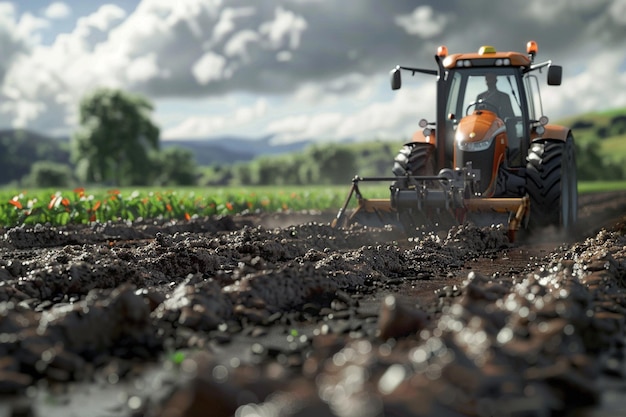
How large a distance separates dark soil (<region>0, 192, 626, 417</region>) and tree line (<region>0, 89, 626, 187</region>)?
3999cm

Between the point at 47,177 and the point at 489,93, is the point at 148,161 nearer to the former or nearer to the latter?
the point at 47,177

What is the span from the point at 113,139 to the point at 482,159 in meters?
51.2

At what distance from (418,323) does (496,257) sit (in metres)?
4.90

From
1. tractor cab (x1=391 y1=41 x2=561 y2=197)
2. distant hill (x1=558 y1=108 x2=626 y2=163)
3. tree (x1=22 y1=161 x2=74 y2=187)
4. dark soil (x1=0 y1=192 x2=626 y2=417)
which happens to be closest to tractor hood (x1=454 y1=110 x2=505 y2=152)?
tractor cab (x1=391 y1=41 x2=561 y2=197)

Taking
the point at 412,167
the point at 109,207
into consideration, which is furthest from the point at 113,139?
the point at 412,167

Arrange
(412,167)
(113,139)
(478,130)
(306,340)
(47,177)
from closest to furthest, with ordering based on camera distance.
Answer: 1. (306,340)
2. (478,130)
3. (412,167)
4. (113,139)
5. (47,177)

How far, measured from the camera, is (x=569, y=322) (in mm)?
3990

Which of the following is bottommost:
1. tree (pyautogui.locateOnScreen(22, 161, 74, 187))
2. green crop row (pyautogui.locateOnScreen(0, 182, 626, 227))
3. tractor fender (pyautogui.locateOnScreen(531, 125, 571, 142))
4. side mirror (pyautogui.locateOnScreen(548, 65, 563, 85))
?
tree (pyautogui.locateOnScreen(22, 161, 74, 187))

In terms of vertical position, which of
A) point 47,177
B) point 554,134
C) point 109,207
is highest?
point 554,134

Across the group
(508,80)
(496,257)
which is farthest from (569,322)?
(508,80)

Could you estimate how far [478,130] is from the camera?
10.7 meters

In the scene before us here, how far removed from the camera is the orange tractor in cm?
1028

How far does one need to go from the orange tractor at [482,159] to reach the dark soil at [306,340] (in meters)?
3.07

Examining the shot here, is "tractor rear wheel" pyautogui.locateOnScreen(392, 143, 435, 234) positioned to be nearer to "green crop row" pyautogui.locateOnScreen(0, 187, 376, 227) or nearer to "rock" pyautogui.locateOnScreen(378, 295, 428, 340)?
"green crop row" pyautogui.locateOnScreen(0, 187, 376, 227)
